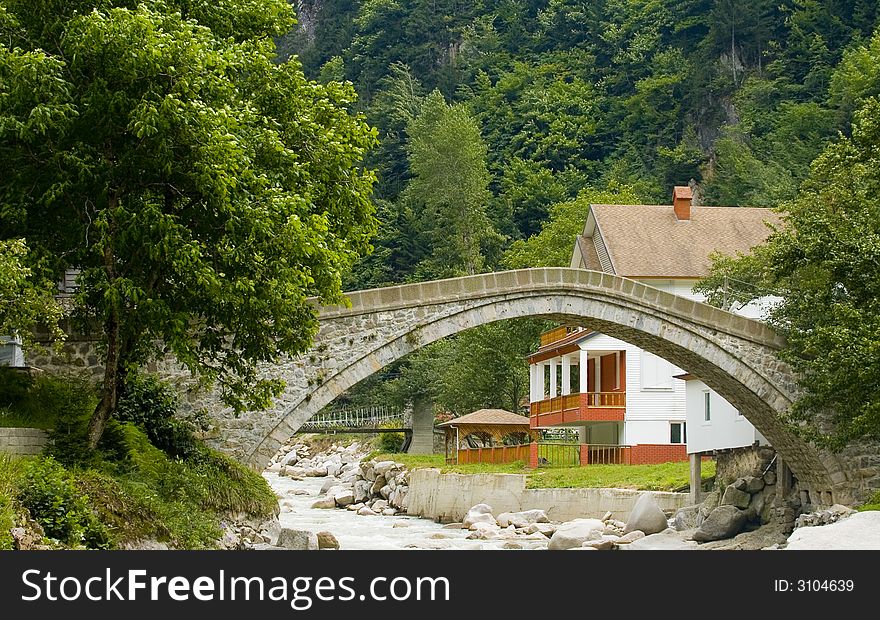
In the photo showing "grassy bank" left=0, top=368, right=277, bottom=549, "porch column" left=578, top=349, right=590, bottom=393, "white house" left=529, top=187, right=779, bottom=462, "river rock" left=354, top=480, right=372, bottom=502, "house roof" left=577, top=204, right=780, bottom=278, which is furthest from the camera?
"river rock" left=354, top=480, right=372, bottom=502

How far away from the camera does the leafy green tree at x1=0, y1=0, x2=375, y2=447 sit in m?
15.7

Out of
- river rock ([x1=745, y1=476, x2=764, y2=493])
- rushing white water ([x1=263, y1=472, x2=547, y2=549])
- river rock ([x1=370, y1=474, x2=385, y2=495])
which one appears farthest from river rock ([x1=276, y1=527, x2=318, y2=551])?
river rock ([x1=370, y1=474, x2=385, y2=495])

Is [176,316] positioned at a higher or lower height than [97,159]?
lower

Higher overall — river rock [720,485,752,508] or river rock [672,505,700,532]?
river rock [720,485,752,508]

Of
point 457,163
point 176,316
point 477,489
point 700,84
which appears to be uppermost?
point 700,84

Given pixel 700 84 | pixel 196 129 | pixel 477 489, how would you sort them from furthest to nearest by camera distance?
pixel 700 84, pixel 477 489, pixel 196 129

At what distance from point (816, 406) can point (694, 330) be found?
2.68m

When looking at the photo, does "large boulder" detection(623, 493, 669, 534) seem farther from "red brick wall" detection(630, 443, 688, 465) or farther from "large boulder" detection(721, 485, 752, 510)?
"red brick wall" detection(630, 443, 688, 465)

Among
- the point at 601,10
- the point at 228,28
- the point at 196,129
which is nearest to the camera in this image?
the point at 196,129

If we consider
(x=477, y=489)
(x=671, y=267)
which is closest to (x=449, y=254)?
(x=671, y=267)

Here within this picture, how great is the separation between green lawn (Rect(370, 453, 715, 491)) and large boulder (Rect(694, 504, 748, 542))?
5.34 metres

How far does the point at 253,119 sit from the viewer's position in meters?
17.1

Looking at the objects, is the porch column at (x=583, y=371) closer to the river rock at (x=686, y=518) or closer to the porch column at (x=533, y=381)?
the porch column at (x=533, y=381)

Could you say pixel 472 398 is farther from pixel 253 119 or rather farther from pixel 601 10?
pixel 601 10
